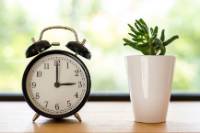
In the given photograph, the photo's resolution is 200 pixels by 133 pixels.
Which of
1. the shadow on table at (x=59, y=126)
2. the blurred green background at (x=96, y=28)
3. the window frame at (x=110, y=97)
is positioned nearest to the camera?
the shadow on table at (x=59, y=126)

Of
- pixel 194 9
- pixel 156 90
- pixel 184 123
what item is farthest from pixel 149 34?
pixel 194 9

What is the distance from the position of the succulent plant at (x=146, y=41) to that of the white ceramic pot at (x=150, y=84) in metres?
0.04

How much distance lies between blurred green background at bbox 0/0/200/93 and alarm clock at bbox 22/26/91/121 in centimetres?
82

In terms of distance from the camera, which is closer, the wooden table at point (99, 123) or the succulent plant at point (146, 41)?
the wooden table at point (99, 123)

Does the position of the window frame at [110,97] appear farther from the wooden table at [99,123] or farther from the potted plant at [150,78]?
the potted plant at [150,78]

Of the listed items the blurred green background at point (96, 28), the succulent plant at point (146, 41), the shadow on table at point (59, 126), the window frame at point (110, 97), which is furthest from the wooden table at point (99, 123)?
the blurred green background at point (96, 28)

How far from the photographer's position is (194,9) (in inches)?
76.1

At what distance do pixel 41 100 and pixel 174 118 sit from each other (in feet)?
1.29

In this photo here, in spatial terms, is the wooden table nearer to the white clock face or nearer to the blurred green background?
the white clock face

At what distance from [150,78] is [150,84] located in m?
0.02

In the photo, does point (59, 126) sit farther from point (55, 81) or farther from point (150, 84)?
point (150, 84)

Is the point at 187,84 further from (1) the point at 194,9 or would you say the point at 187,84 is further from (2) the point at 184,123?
(2) the point at 184,123

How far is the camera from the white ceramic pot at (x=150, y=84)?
3.25 feet

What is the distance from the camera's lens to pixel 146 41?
1.03m
